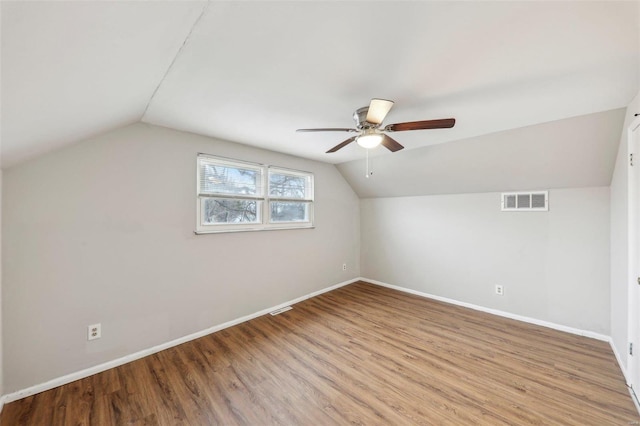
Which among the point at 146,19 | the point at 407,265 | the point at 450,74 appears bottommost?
the point at 407,265

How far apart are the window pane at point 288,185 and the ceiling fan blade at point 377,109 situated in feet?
6.39

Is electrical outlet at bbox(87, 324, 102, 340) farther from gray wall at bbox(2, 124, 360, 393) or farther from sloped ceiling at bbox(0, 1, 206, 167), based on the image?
sloped ceiling at bbox(0, 1, 206, 167)

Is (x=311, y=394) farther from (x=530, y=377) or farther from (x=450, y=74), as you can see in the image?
(x=450, y=74)

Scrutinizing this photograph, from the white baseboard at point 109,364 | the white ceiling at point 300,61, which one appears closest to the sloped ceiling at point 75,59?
the white ceiling at point 300,61

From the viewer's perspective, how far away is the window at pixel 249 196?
9.20 feet

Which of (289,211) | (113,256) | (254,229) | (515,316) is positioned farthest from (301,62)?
(515,316)

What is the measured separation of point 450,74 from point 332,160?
2468 millimetres

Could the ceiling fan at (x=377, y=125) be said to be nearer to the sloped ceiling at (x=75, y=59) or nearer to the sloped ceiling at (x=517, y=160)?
the sloped ceiling at (x=75, y=59)

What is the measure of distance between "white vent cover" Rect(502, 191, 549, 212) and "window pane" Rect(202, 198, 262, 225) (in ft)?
10.9

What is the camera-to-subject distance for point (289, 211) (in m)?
3.67

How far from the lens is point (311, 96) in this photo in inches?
71.2

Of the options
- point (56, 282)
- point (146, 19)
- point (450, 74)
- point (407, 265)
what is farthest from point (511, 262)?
point (56, 282)

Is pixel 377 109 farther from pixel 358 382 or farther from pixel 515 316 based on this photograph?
pixel 515 316

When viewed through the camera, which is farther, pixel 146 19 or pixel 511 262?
pixel 511 262
